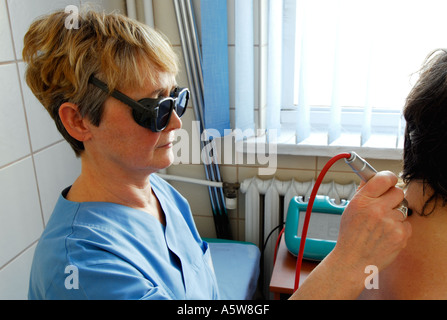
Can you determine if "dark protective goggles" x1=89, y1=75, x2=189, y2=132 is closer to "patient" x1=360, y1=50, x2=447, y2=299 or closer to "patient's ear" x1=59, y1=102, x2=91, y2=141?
"patient's ear" x1=59, y1=102, x2=91, y2=141

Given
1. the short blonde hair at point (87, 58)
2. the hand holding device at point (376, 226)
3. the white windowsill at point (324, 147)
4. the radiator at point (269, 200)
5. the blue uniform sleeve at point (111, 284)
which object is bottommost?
the radiator at point (269, 200)

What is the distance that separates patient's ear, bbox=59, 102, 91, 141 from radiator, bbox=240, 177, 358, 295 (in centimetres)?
107

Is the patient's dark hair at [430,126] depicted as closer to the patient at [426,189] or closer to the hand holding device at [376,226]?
the patient at [426,189]

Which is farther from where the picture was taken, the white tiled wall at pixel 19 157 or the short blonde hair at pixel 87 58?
the white tiled wall at pixel 19 157

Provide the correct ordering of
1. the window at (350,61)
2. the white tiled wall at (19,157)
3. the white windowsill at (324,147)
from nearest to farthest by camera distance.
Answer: the white tiled wall at (19,157)
the window at (350,61)
the white windowsill at (324,147)

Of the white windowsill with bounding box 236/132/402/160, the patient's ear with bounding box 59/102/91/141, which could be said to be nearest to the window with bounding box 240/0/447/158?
the white windowsill with bounding box 236/132/402/160

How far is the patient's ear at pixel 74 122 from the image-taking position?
89cm

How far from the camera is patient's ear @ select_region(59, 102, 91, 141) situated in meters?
0.89

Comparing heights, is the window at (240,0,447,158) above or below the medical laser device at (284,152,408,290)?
above

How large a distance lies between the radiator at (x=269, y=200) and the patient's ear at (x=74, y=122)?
107 cm

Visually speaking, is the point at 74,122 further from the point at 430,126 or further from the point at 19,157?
the point at 430,126

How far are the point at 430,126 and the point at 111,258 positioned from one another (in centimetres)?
68

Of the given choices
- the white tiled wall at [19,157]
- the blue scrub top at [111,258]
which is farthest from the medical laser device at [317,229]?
the white tiled wall at [19,157]
